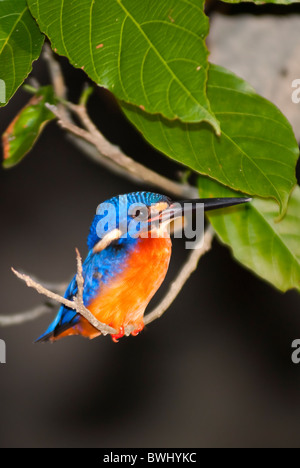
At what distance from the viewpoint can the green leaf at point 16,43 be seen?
1.49ft

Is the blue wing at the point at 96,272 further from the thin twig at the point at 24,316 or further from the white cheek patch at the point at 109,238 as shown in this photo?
the thin twig at the point at 24,316

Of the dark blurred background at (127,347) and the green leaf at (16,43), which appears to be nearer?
the green leaf at (16,43)

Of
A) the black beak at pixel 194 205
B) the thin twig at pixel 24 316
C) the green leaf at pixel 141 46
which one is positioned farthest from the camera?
the thin twig at pixel 24 316

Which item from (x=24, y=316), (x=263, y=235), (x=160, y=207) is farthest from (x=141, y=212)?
(x=24, y=316)

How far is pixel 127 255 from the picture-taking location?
1.75 ft

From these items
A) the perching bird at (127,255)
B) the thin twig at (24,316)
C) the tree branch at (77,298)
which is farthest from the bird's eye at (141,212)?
the thin twig at (24,316)

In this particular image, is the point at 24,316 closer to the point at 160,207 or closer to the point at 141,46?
the point at 160,207

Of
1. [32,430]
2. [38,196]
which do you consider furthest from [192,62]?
[32,430]

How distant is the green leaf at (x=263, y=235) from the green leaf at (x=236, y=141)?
8 centimetres

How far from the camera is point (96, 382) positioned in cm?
82

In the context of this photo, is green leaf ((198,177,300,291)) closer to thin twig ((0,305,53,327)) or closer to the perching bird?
the perching bird

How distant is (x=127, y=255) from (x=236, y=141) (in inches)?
5.9

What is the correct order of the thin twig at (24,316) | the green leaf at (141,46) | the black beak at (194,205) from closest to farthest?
the green leaf at (141,46), the black beak at (194,205), the thin twig at (24,316)
